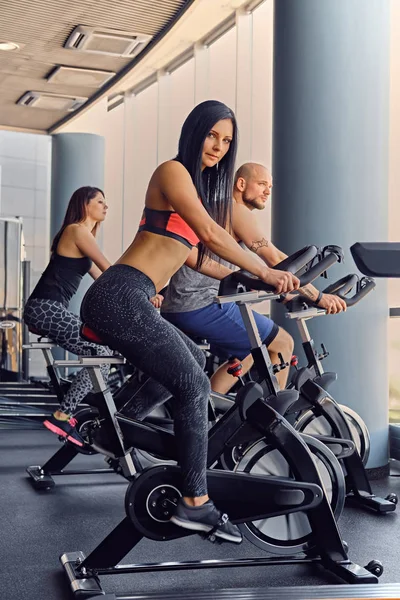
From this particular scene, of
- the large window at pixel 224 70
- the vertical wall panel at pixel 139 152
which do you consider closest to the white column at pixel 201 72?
the large window at pixel 224 70

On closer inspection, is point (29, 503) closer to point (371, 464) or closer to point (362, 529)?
point (362, 529)

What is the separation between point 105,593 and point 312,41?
3.01m

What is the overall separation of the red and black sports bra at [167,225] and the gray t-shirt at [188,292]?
1019 millimetres

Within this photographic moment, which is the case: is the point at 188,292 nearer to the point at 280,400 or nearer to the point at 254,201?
the point at 254,201

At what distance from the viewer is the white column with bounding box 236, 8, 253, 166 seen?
597cm

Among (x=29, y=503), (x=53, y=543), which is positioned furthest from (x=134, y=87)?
(x=53, y=543)

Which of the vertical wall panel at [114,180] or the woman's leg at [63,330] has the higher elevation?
the vertical wall panel at [114,180]

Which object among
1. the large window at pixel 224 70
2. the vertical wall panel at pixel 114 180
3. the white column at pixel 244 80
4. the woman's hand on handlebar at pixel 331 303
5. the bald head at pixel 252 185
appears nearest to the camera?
the woman's hand on handlebar at pixel 331 303

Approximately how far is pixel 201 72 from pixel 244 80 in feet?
2.95

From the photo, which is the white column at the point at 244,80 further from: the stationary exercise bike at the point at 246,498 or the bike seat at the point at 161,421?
the stationary exercise bike at the point at 246,498

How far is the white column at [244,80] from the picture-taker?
19.6 ft

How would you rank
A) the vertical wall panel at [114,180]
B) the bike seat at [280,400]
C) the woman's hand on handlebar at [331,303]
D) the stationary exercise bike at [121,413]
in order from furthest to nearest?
1. the vertical wall panel at [114,180]
2. the woman's hand on handlebar at [331,303]
3. the bike seat at [280,400]
4. the stationary exercise bike at [121,413]

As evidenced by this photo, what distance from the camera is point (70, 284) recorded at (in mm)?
4008

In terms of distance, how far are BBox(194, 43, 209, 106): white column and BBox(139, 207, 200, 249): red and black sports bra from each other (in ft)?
15.5
